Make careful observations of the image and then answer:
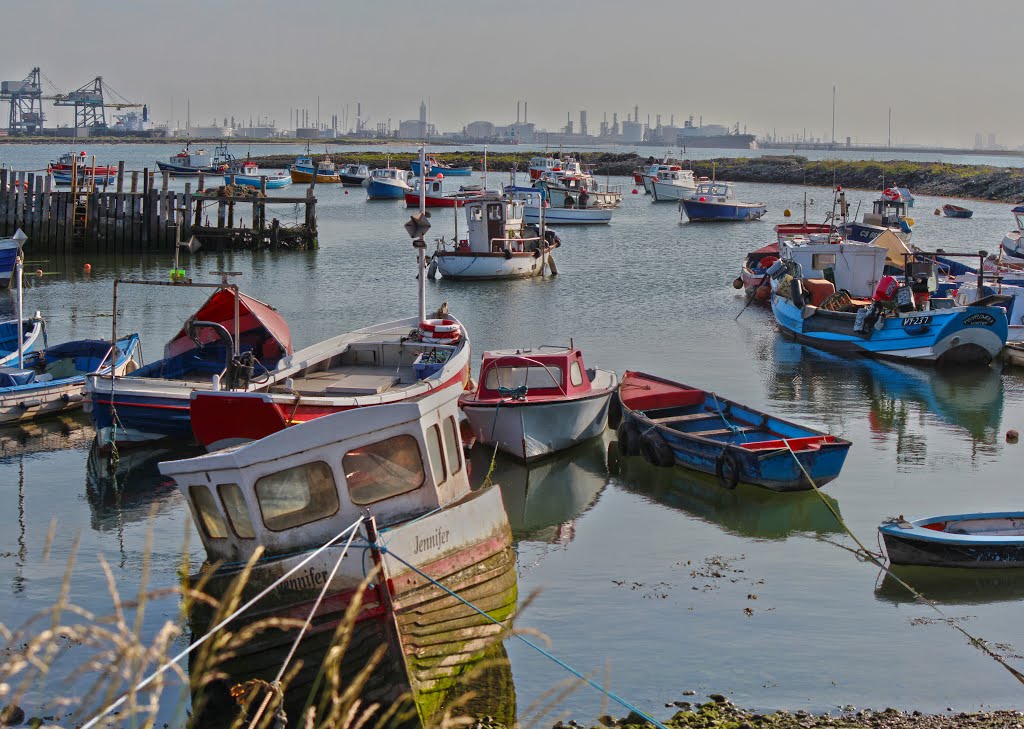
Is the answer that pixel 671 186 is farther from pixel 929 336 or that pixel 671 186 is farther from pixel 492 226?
pixel 929 336

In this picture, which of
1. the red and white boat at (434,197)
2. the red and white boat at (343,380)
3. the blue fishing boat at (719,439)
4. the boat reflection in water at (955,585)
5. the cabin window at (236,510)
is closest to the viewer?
the cabin window at (236,510)

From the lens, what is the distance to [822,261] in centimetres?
3266

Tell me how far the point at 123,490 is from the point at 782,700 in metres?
10.9

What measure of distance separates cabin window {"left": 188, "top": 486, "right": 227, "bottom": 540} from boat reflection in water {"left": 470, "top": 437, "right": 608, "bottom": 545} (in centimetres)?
616

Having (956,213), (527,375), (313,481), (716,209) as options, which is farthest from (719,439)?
(956,213)

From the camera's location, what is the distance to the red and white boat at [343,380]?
15.4 m

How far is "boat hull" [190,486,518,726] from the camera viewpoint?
954cm

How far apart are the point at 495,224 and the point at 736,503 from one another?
26.9 meters

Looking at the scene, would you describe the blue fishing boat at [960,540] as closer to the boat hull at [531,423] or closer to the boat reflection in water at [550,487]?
the boat reflection in water at [550,487]

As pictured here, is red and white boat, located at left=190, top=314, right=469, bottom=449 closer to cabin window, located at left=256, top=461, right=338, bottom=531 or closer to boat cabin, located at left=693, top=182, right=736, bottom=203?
cabin window, located at left=256, top=461, right=338, bottom=531

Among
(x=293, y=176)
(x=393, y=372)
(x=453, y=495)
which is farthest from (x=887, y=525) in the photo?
(x=293, y=176)

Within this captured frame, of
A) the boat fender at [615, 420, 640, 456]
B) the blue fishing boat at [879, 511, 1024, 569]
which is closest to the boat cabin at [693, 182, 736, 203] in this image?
the boat fender at [615, 420, 640, 456]

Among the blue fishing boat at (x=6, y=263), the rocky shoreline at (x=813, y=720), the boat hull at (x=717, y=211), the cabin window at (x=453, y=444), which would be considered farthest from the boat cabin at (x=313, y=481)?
the boat hull at (x=717, y=211)

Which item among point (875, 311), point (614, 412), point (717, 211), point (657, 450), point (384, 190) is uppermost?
point (384, 190)
